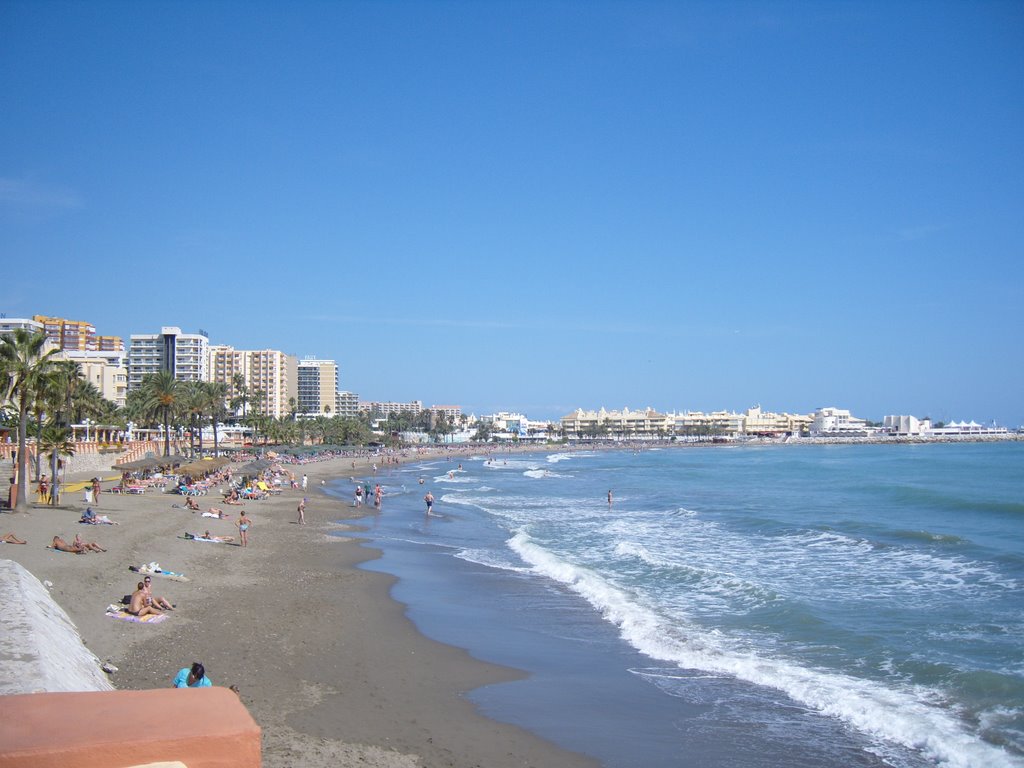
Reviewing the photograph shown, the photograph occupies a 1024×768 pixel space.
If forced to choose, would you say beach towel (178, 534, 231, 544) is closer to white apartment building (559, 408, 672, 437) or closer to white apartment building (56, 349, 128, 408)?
white apartment building (56, 349, 128, 408)

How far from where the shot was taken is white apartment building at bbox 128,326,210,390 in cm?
11388

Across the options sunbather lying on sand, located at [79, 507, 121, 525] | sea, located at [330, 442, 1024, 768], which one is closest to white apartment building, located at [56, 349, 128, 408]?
sea, located at [330, 442, 1024, 768]

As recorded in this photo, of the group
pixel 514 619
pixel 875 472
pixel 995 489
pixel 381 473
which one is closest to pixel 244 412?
pixel 381 473

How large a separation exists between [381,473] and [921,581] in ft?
172

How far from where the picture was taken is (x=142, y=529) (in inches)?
811

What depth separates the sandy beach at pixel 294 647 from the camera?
8.16m

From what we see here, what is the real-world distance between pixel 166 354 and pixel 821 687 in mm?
117343

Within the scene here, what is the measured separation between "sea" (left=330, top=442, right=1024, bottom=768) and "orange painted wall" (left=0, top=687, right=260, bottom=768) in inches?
187

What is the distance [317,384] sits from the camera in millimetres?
163125

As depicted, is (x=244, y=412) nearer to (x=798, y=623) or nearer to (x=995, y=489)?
(x=995, y=489)

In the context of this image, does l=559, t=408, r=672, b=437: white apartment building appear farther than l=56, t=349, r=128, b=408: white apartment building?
Yes

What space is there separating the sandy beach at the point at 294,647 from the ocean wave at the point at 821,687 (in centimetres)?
303

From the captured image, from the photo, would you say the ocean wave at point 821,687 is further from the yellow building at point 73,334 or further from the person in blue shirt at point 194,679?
the yellow building at point 73,334

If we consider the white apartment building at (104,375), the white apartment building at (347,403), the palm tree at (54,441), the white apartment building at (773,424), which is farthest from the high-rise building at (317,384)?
the palm tree at (54,441)
